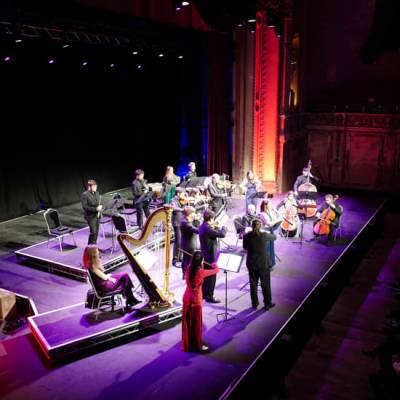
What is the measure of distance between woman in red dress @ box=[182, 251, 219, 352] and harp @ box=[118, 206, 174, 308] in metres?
0.69

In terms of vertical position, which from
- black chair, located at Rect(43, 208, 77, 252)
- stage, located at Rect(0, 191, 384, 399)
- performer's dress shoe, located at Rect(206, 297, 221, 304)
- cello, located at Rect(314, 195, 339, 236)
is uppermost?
black chair, located at Rect(43, 208, 77, 252)

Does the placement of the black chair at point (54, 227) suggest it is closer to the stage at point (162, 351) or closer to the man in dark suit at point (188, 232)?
the stage at point (162, 351)

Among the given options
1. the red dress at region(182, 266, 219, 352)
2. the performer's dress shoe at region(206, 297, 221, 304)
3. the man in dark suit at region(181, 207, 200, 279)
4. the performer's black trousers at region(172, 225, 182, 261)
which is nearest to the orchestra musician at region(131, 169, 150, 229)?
the performer's black trousers at region(172, 225, 182, 261)

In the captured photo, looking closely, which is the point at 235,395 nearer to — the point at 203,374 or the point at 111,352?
the point at 203,374

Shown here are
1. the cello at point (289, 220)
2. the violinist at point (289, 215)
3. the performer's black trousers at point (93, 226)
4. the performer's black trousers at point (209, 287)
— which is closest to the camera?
the performer's black trousers at point (209, 287)

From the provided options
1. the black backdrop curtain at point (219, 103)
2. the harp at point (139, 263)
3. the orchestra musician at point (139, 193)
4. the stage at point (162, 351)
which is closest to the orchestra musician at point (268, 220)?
the stage at point (162, 351)

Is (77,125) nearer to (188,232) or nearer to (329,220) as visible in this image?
(329,220)

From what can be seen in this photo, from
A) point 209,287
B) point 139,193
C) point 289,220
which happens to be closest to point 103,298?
point 209,287

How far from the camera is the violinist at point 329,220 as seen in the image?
11.3 m

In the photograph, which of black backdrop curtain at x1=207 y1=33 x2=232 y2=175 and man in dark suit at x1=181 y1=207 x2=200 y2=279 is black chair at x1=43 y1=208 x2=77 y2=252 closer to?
man in dark suit at x1=181 y1=207 x2=200 y2=279

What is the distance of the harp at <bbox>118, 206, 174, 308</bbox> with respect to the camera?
7.03 meters

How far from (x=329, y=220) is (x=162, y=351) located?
5.50 m

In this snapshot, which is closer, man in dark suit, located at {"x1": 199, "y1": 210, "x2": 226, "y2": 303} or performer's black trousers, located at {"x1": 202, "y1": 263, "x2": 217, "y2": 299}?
man in dark suit, located at {"x1": 199, "y1": 210, "x2": 226, "y2": 303}

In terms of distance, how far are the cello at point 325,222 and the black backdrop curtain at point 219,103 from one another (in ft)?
17.0
